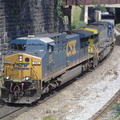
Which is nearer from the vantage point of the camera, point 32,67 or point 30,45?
point 32,67

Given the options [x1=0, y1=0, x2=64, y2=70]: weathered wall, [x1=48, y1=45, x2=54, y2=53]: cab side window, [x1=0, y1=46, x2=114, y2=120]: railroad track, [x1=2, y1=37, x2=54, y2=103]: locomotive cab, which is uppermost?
[x1=0, y1=0, x2=64, y2=70]: weathered wall

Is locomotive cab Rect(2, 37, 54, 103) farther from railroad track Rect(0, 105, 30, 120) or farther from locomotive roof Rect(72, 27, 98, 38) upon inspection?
locomotive roof Rect(72, 27, 98, 38)

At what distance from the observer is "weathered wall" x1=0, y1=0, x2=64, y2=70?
18.3 m

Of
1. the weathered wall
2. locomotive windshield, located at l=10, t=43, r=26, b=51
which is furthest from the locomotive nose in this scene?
the weathered wall

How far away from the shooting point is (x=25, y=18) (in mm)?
20656

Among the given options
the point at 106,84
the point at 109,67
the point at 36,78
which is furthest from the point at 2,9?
the point at 109,67

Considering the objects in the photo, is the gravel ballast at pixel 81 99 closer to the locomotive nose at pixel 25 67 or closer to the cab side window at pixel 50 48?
the locomotive nose at pixel 25 67

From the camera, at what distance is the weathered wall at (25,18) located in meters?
18.3

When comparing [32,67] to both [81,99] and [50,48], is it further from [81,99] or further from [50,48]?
[81,99]

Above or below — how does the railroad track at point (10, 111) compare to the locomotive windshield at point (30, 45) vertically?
below

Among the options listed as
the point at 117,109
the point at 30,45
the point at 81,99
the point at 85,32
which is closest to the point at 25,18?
the point at 85,32

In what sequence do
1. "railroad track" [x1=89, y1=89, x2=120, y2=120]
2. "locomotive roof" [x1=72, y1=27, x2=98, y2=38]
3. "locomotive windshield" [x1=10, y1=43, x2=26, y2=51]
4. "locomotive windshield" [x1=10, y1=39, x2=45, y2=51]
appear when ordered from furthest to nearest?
"locomotive roof" [x1=72, y1=27, x2=98, y2=38] < "locomotive windshield" [x1=10, y1=43, x2=26, y2=51] < "locomotive windshield" [x1=10, y1=39, x2=45, y2=51] < "railroad track" [x1=89, y1=89, x2=120, y2=120]

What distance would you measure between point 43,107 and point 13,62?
239 cm

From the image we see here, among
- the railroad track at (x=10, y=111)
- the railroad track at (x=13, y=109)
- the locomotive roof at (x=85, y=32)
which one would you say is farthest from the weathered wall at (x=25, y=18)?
the railroad track at (x=10, y=111)
